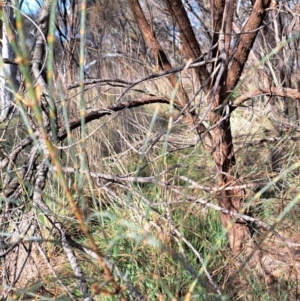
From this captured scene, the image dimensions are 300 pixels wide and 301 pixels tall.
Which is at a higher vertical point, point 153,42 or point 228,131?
point 153,42

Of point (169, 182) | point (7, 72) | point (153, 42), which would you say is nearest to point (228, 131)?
point (169, 182)

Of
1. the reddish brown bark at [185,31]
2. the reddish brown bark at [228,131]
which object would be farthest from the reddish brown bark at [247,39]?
the reddish brown bark at [185,31]

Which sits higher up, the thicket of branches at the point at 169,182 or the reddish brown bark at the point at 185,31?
the reddish brown bark at the point at 185,31

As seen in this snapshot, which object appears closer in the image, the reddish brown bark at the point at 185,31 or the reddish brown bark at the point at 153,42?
the reddish brown bark at the point at 185,31

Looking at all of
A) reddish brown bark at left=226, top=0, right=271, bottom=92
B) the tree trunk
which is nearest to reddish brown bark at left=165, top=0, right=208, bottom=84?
reddish brown bark at left=226, top=0, right=271, bottom=92

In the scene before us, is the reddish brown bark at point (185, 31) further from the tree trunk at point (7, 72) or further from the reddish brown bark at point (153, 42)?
the tree trunk at point (7, 72)

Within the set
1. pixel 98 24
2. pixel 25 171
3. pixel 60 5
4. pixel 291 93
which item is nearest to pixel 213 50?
pixel 291 93

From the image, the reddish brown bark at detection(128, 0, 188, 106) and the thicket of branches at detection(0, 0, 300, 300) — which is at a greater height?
the reddish brown bark at detection(128, 0, 188, 106)

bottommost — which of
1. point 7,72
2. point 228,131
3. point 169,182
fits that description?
point 169,182

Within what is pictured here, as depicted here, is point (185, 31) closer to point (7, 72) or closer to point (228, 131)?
point (228, 131)

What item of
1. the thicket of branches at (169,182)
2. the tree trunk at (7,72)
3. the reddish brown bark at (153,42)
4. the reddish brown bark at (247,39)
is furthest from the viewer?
the reddish brown bark at (153,42)

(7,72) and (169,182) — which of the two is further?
(169,182)

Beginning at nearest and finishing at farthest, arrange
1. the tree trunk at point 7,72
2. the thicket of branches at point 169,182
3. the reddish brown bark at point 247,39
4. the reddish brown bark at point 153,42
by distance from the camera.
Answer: the tree trunk at point 7,72, the thicket of branches at point 169,182, the reddish brown bark at point 247,39, the reddish brown bark at point 153,42

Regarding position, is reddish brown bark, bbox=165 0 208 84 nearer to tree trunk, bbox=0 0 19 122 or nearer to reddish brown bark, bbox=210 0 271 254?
reddish brown bark, bbox=210 0 271 254
